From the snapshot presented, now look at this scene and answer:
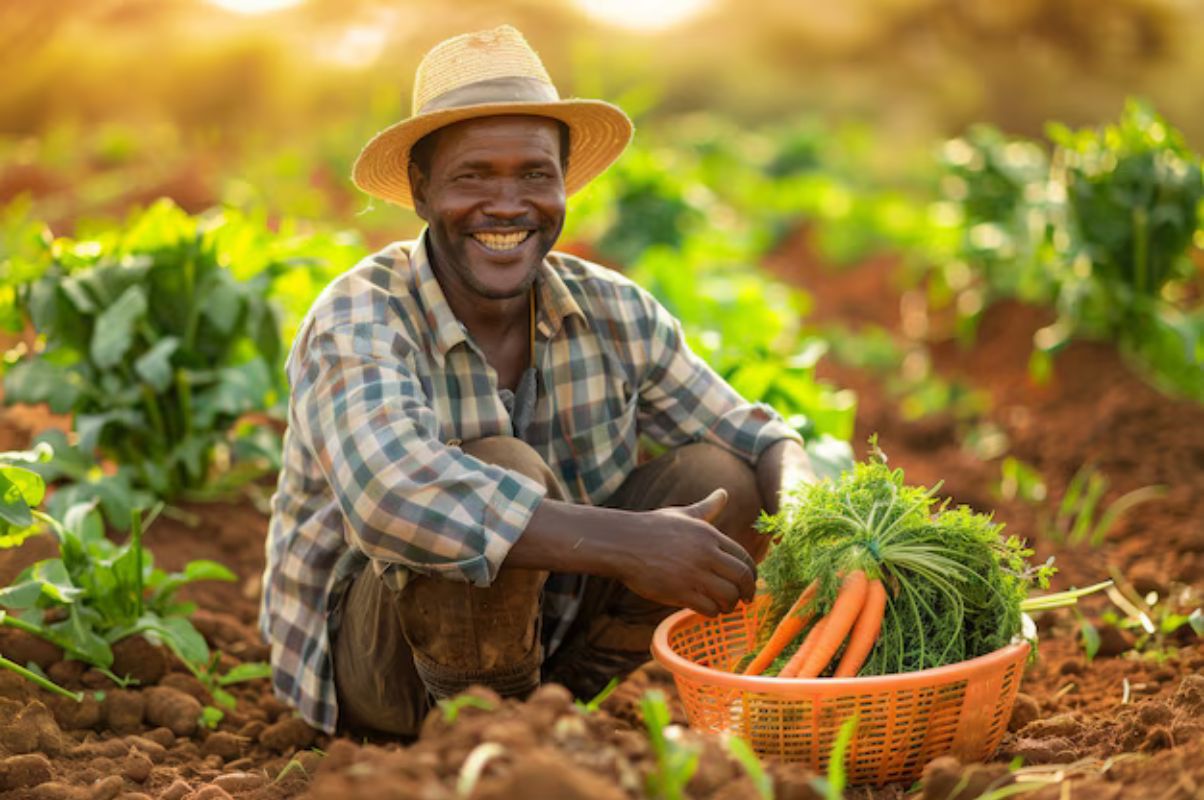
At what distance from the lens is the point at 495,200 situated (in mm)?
2875

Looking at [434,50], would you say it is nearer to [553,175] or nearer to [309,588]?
[553,175]

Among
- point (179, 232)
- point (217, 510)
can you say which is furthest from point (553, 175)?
point (217, 510)

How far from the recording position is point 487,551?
2471 millimetres

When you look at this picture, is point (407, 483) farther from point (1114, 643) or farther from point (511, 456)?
point (1114, 643)

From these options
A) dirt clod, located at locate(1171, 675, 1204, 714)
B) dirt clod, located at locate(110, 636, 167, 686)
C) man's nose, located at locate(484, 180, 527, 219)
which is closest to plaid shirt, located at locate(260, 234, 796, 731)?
man's nose, located at locate(484, 180, 527, 219)

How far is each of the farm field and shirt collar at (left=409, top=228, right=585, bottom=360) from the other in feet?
1.65

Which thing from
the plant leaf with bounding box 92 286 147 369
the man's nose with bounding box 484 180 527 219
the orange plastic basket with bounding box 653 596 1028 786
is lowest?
the orange plastic basket with bounding box 653 596 1028 786

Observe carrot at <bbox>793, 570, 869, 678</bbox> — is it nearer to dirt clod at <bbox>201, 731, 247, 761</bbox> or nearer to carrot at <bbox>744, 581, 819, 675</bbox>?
carrot at <bbox>744, 581, 819, 675</bbox>

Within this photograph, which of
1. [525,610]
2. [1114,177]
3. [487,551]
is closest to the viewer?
[487,551]

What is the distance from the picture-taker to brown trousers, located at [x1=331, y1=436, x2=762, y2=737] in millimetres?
2666

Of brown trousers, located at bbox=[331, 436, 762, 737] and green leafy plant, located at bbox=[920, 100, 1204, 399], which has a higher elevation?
green leafy plant, located at bbox=[920, 100, 1204, 399]

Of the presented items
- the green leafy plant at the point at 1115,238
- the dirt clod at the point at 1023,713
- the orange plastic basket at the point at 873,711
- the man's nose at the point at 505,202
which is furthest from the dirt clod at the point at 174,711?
the green leafy plant at the point at 1115,238

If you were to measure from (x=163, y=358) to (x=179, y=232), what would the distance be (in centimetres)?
46

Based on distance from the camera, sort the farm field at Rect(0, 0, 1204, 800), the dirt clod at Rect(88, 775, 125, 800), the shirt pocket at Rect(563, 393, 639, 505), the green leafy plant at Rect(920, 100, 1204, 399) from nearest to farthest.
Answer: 1. the farm field at Rect(0, 0, 1204, 800)
2. the dirt clod at Rect(88, 775, 125, 800)
3. the shirt pocket at Rect(563, 393, 639, 505)
4. the green leafy plant at Rect(920, 100, 1204, 399)
